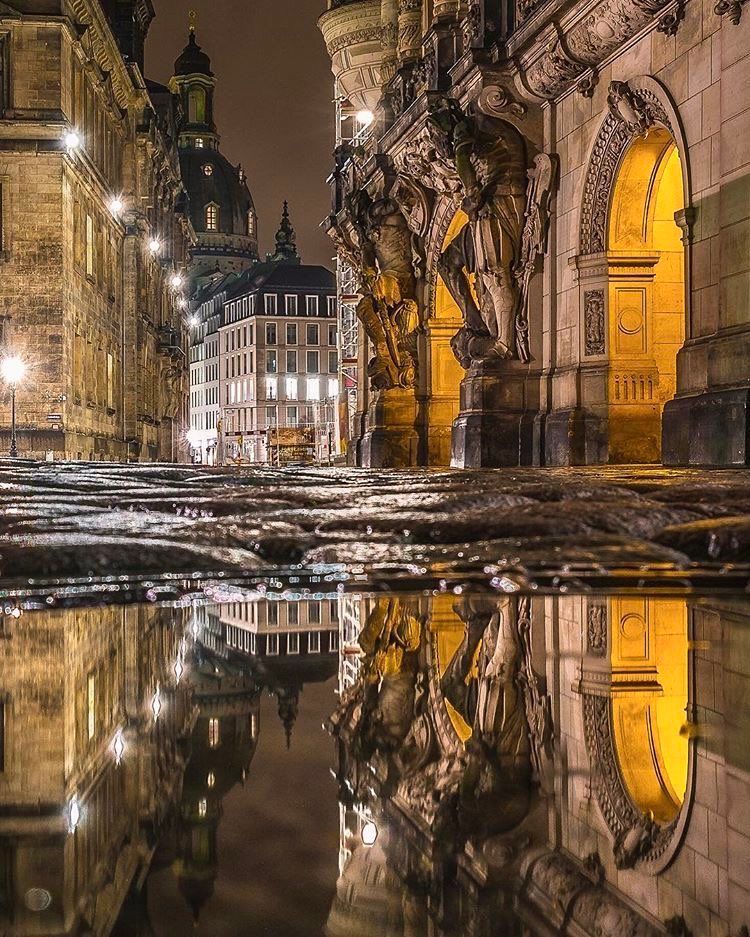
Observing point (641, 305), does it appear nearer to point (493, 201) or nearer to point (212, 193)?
point (493, 201)

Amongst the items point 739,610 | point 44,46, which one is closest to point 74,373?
point 44,46

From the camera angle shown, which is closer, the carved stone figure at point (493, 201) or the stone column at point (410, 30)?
the carved stone figure at point (493, 201)

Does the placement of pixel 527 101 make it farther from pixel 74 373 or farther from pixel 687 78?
pixel 74 373

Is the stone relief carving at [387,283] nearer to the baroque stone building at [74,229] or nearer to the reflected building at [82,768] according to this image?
the baroque stone building at [74,229]

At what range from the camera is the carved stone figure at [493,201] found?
20.5m

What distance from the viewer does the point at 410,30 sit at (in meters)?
31.1

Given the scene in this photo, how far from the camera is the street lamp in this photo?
38.5 meters

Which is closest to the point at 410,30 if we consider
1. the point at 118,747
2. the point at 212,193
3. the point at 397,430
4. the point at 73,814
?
the point at 397,430

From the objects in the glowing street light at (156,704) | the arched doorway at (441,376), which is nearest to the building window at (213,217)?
the arched doorway at (441,376)

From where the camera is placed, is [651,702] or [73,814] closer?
[73,814]

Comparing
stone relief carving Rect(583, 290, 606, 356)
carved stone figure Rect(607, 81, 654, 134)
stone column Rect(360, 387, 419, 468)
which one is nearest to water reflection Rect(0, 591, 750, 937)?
carved stone figure Rect(607, 81, 654, 134)

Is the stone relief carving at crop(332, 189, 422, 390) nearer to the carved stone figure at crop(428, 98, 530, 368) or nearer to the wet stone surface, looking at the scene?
the carved stone figure at crop(428, 98, 530, 368)

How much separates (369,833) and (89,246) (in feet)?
153

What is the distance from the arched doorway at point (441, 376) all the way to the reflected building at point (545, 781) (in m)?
25.3
